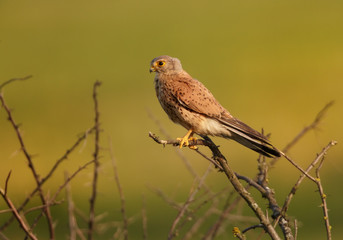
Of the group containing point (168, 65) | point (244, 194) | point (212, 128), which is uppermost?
point (168, 65)

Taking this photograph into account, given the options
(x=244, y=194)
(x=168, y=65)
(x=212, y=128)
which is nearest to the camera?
(x=244, y=194)

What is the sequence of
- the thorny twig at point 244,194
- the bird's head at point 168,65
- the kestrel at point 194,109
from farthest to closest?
1. the bird's head at point 168,65
2. the kestrel at point 194,109
3. the thorny twig at point 244,194

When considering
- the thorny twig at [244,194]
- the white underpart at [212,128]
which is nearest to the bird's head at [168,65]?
the white underpart at [212,128]

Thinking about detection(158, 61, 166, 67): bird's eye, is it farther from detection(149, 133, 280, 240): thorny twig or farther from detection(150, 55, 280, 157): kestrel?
detection(149, 133, 280, 240): thorny twig

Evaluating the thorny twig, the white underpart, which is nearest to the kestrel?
the white underpart

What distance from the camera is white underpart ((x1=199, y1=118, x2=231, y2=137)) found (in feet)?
13.0

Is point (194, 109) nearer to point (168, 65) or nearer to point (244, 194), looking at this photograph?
point (168, 65)

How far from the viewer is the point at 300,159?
10.6 m

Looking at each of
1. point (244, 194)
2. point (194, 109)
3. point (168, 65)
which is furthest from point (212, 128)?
point (244, 194)

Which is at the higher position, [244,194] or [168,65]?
[168,65]

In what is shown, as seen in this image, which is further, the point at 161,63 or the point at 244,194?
the point at 161,63

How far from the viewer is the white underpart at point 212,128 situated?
3.97 metres

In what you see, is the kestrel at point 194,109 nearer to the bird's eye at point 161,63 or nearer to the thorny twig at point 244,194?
the bird's eye at point 161,63

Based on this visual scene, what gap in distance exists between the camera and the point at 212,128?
159 inches
